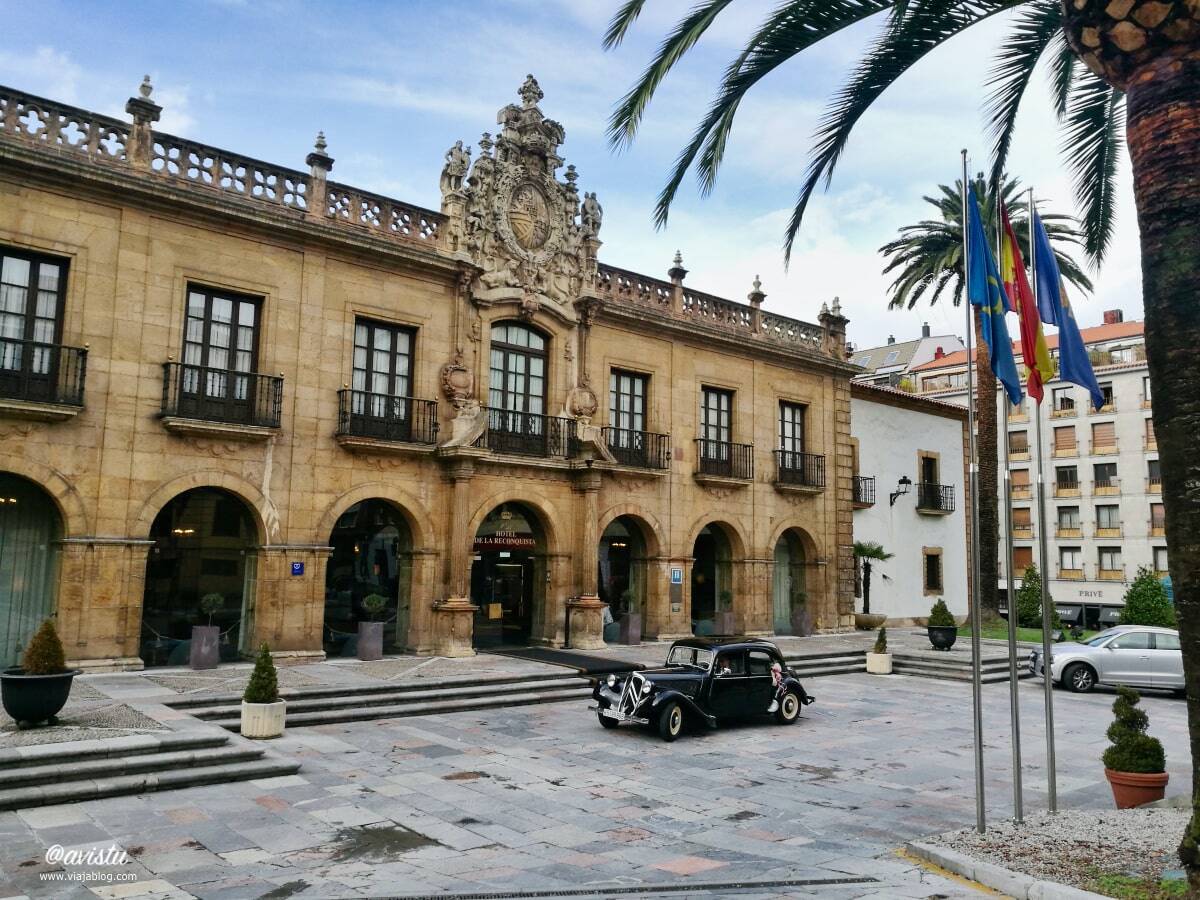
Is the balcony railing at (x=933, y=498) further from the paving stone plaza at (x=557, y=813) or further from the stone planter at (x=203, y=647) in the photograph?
the stone planter at (x=203, y=647)

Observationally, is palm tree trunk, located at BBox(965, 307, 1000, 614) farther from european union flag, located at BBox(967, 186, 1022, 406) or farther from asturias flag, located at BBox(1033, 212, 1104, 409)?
european union flag, located at BBox(967, 186, 1022, 406)

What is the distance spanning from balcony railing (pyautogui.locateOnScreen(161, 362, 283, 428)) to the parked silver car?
17.8 metres

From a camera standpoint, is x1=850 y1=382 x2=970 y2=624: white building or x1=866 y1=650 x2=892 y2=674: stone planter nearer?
x1=866 y1=650 x2=892 y2=674: stone planter

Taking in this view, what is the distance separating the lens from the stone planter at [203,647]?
1708 cm

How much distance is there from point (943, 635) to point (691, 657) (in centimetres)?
1296

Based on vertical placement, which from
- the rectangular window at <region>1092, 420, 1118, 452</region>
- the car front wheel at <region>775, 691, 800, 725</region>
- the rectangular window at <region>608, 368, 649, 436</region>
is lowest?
the car front wheel at <region>775, 691, 800, 725</region>

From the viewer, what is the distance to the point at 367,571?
2148 cm

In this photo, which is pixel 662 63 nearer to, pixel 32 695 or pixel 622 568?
pixel 32 695

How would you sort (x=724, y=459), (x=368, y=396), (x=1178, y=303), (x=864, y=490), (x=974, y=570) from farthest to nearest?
1. (x=864, y=490)
2. (x=724, y=459)
3. (x=368, y=396)
4. (x=974, y=570)
5. (x=1178, y=303)

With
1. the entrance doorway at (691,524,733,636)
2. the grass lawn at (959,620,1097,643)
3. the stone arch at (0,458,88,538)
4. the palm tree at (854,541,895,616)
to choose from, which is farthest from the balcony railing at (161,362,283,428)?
the grass lawn at (959,620,1097,643)

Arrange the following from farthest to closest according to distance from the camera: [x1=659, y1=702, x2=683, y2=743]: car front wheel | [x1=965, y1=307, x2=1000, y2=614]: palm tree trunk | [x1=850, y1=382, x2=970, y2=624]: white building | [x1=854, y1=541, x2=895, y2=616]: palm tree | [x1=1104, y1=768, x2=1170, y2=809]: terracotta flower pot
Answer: [x1=965, y1=307, x2=1000, y2=614]: palm tree trunk, [x1=850, y1=382, x2=970, y2=624]: white building, [x1=854, y1=541, x2=895, y2=616]: palm tree, [x1=659, y1=702, x2=683, y2=743]: car front wheel, [x1=1104, y1=768, x2=1170, y2=809]: terracotta flower pot

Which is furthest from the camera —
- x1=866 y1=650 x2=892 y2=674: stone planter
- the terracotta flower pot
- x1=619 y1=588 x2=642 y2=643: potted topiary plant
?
x1=619 y1=588 x2=642 y2=643: potted topiary plant

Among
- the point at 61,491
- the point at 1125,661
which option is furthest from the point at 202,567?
the point at 1125,661

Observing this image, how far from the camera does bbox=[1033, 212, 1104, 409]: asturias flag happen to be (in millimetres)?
9172
